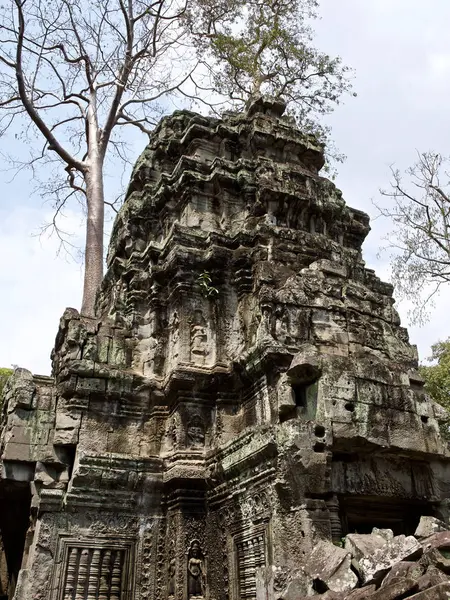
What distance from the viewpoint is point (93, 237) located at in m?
14.0

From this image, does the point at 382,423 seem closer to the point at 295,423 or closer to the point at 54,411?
the point at 295,423

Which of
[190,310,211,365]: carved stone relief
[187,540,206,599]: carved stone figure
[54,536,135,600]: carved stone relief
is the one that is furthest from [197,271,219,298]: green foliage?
[54,536,135,600]: carved stone relief

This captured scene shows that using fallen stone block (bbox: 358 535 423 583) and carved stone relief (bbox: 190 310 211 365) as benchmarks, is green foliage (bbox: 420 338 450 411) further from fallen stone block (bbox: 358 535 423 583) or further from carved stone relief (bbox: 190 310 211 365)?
fallen stone block (bbox: 358 535 423 583)

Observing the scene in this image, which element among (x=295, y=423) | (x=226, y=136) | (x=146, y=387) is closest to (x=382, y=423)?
(x=295, y=423)

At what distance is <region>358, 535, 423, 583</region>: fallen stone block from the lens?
382cm

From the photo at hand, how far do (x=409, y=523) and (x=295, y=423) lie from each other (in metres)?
1.80

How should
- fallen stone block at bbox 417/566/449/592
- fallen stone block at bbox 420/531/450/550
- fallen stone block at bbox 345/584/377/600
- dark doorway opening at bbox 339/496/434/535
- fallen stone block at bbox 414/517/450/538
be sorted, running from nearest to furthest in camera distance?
fallen stone block at bbox 417/566/449/592 < fallen stone block at bbox 345/584/377/600 < fallen stone block at bbox 420/531/450/550 < fallen stone block at bbox 414/517/450/538 < dark doorway opening at bbox 339/496/434/535

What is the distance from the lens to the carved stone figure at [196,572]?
6129mm

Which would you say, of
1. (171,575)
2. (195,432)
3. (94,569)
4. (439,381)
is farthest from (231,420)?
(439,381)

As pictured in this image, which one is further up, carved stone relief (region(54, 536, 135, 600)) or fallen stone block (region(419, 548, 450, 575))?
carved stone relief (region(54, 536, 135, 600))

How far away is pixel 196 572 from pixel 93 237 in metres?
9.36

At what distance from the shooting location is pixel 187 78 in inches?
677

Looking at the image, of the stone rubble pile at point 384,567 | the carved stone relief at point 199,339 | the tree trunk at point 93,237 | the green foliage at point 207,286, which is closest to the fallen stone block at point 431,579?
the stone rubble pile at point 384,567

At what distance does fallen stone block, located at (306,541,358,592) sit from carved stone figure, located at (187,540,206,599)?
84.9 inches
